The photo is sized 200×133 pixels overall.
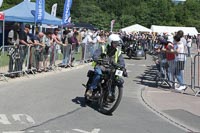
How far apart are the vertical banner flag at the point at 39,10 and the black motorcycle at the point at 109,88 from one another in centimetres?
1515

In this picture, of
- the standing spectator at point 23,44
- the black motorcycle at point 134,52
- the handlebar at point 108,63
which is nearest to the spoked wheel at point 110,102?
the handlebar at point 108,63

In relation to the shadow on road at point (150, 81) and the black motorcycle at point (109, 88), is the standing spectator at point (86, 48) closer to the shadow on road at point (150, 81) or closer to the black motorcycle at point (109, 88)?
the shadow on road at point (150, 81)

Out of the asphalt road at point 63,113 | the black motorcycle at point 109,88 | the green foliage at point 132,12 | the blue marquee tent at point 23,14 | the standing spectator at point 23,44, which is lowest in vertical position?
the asphalt road at point 63,113

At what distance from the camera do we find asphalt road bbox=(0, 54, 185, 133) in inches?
334

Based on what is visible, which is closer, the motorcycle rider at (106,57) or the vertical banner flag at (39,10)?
the motorcycle rider at (106,57)

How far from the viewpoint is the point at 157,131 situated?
28.8 feet

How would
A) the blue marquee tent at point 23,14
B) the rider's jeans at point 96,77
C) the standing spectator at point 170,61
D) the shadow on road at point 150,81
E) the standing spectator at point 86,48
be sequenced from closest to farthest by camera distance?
the rider's jeans at point 96,77
the standing spectator at point 170,61
the shadow on road at point 150,81
the standing spectator at point 86,48
the blue marquee tent at point 23,14

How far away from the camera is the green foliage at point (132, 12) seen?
114m

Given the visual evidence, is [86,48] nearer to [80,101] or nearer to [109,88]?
[80,101]

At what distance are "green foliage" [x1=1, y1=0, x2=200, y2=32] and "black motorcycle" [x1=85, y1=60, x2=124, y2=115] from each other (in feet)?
317

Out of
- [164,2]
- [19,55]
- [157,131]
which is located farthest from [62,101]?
[164,2]

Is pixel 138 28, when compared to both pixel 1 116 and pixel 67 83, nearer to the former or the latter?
pixel 67 83

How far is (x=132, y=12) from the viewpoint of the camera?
127688 millimetres

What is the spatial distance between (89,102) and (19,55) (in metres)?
4.94
